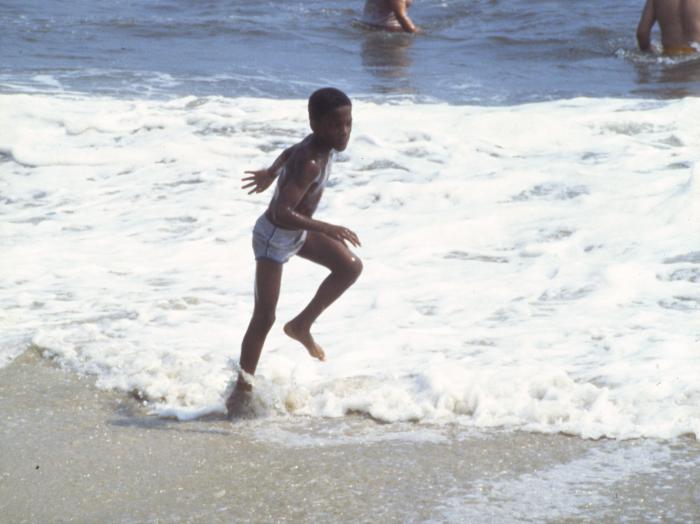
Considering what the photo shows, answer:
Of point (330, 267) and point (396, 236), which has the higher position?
point (330, 267)

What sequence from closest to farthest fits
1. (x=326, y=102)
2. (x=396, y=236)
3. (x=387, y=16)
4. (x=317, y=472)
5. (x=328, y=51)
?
(x=317, y=472) → (x=326, y=102) → (x=396, y=236) → (x=328, y=51) → (x=387, y=16)

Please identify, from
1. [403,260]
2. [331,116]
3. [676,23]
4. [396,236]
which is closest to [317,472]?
[331,116]

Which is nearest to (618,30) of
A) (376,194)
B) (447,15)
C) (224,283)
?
(447,15)

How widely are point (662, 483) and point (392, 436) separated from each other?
95 cm

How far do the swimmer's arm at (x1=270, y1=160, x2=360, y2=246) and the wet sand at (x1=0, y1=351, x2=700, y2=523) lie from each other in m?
0.73

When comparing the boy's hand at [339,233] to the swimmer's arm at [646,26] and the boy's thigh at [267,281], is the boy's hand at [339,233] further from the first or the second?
the swimmer's arm at [646,26]

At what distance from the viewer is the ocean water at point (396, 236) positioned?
4.38 metres

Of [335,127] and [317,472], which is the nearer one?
[317,472]

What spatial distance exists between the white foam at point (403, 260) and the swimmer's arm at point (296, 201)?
2.70 feet

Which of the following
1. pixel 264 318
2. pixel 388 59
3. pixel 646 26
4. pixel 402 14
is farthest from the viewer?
pixel 402 14

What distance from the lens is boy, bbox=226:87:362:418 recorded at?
3.70 m

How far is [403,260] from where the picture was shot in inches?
244

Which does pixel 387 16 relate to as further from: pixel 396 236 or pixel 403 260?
pixel 403 260

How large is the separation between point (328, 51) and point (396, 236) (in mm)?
8313
